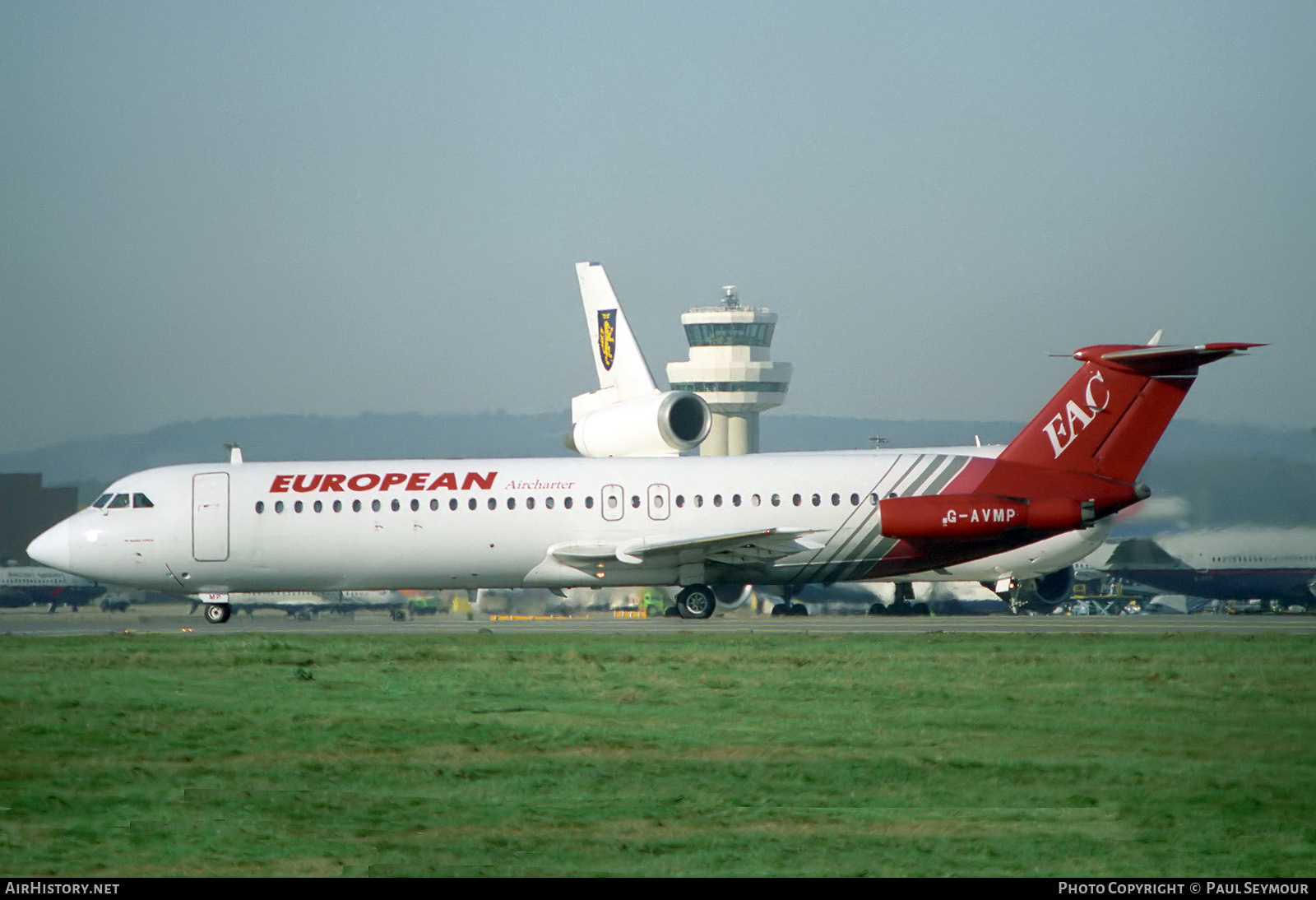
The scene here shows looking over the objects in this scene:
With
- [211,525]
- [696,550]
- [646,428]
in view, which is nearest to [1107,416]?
[696,550]

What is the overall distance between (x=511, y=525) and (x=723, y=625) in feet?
18.0

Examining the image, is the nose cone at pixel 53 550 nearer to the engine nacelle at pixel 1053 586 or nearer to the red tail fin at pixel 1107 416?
the red tail fin at pixel 1107 416

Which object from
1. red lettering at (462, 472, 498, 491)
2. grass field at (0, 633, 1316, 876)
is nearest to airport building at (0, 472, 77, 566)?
red lettering at (462, 472, 498, 491)

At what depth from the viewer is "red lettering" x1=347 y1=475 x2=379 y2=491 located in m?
31.9

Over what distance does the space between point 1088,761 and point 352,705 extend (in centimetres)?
829

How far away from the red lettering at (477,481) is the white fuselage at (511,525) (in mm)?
45

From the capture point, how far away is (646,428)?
43250 millimetres

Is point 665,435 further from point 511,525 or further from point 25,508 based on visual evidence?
point 25,508

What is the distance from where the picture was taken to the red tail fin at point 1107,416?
3009cm

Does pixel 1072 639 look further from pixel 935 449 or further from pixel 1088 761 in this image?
pixel 1088 761

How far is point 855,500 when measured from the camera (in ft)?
102

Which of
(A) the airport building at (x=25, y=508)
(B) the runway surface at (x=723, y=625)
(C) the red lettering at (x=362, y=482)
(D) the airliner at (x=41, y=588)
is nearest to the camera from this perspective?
(B) the runway surface at (x=723, y=625)

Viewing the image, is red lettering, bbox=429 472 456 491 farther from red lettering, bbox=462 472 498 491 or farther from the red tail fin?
the red tail fin

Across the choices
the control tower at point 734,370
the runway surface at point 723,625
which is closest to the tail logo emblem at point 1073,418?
the runway surface at point 723,625
